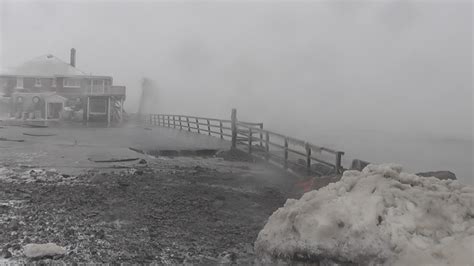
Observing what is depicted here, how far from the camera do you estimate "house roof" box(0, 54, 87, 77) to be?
148 feet

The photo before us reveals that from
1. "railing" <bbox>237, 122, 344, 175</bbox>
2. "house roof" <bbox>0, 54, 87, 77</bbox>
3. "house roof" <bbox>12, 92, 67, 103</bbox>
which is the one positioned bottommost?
"railing" <bbox>237, 122, 344, 175</bbox>

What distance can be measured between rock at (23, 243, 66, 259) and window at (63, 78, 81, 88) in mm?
42763

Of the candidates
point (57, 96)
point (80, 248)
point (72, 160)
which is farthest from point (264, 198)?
point (57, 96)

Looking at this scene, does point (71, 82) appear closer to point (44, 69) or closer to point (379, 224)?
point (44, 69)

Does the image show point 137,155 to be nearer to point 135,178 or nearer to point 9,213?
point 135,178

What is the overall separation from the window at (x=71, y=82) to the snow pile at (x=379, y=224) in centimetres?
4361

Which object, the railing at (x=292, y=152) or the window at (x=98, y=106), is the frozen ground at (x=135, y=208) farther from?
the window at (x=98, y=106)

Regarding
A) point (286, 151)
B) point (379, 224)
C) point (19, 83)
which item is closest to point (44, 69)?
point (19, 83)

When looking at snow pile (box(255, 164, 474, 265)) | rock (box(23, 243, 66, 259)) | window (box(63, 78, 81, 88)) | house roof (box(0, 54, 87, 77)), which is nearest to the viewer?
snow pile (box(255, 164, 474, 265))

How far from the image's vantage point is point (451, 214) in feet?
11.4

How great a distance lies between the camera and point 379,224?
3.48m

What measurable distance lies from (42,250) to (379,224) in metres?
3.16

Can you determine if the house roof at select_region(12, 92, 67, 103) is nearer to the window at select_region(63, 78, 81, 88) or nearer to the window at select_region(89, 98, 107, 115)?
the window at select_region(89, 98, 107, 115)

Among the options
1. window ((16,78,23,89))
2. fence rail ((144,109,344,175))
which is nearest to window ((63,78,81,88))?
window ((16,78,23,89))
